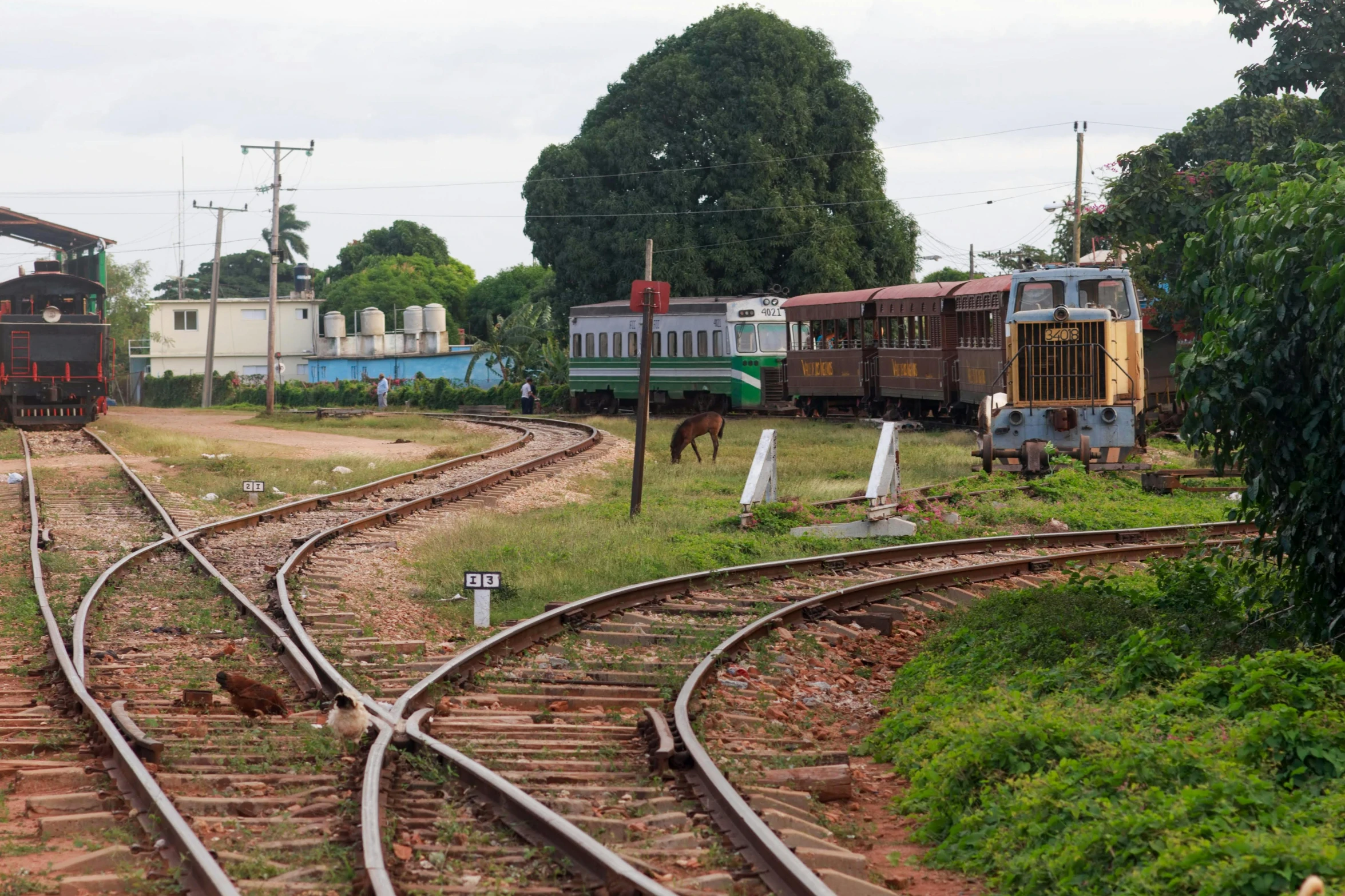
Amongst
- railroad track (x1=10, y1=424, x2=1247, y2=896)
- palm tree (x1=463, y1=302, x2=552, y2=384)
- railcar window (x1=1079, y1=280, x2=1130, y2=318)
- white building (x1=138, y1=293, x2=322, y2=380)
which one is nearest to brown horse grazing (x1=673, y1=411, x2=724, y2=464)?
railcar window (x1=1079, y1=280, x2=1130, y2=318)

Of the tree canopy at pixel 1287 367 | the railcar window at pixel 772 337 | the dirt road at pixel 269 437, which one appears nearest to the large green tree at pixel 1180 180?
the tree canopy at pixel 1287 367

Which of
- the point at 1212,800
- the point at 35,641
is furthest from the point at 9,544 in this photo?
the point at 1212,800

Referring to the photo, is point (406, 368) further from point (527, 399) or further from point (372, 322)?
point (527, 399)

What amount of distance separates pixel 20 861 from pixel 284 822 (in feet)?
3.40

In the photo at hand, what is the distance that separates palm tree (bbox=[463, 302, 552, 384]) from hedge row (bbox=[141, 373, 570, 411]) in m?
1.27

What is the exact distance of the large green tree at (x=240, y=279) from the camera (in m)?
106

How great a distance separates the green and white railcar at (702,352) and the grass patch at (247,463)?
7.49m

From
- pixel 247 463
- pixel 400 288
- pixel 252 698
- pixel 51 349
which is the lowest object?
pixel 252 698

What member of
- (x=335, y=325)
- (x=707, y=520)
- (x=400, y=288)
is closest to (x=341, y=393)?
(x=335, y=325)

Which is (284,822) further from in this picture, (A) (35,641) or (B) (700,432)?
(B) (700,432)

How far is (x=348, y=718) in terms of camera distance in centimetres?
715

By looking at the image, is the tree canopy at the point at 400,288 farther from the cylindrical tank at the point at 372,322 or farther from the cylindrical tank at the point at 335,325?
the cylindrical tank at the point at 372,322

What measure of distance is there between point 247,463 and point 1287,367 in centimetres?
2019

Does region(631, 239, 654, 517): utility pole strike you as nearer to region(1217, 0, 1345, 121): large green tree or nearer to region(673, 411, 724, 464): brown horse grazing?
region(673, 411, 724, 464): brown horse grazing
